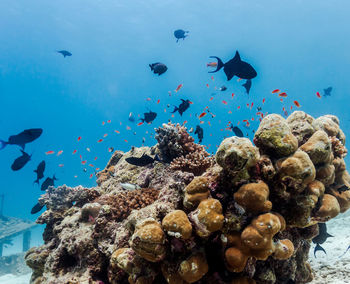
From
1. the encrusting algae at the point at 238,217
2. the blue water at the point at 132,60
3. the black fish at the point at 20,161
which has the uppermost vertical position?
the blue water at the point at 132,60

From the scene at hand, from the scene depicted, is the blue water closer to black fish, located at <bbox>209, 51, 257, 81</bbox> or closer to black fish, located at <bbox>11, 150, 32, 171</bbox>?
black fish, located at <bbox>209, 51, 257, 81</bbox>

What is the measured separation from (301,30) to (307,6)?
1782 cm

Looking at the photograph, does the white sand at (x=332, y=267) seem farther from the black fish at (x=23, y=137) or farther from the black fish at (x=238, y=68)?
the black fish at (x=23, y=137)

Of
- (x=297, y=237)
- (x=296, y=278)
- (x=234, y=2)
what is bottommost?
(x=296, y=278)

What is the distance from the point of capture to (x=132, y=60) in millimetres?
88812

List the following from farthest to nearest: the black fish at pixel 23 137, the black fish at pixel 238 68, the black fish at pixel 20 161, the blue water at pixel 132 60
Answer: the blue water at pixel 132 60, the black fish at pixel 20 161, the black fish at pixel 23 137, the black fish at pixel 238 68

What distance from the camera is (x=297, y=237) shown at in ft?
12.3

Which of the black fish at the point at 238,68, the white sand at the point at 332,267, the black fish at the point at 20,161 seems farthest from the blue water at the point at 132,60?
the black fish at the point at 20,161

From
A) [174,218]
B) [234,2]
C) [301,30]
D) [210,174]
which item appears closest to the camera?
[174,218]

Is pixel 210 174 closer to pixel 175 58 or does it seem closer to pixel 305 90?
pixel 175 58

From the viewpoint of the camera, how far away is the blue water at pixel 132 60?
→ 5897cm

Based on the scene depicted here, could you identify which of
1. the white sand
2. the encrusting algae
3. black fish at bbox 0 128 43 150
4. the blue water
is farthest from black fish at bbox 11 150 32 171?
the blue water

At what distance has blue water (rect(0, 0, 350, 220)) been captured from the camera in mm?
58969

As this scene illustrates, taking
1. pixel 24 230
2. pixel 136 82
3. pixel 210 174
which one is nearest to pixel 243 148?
pixel 210 174
